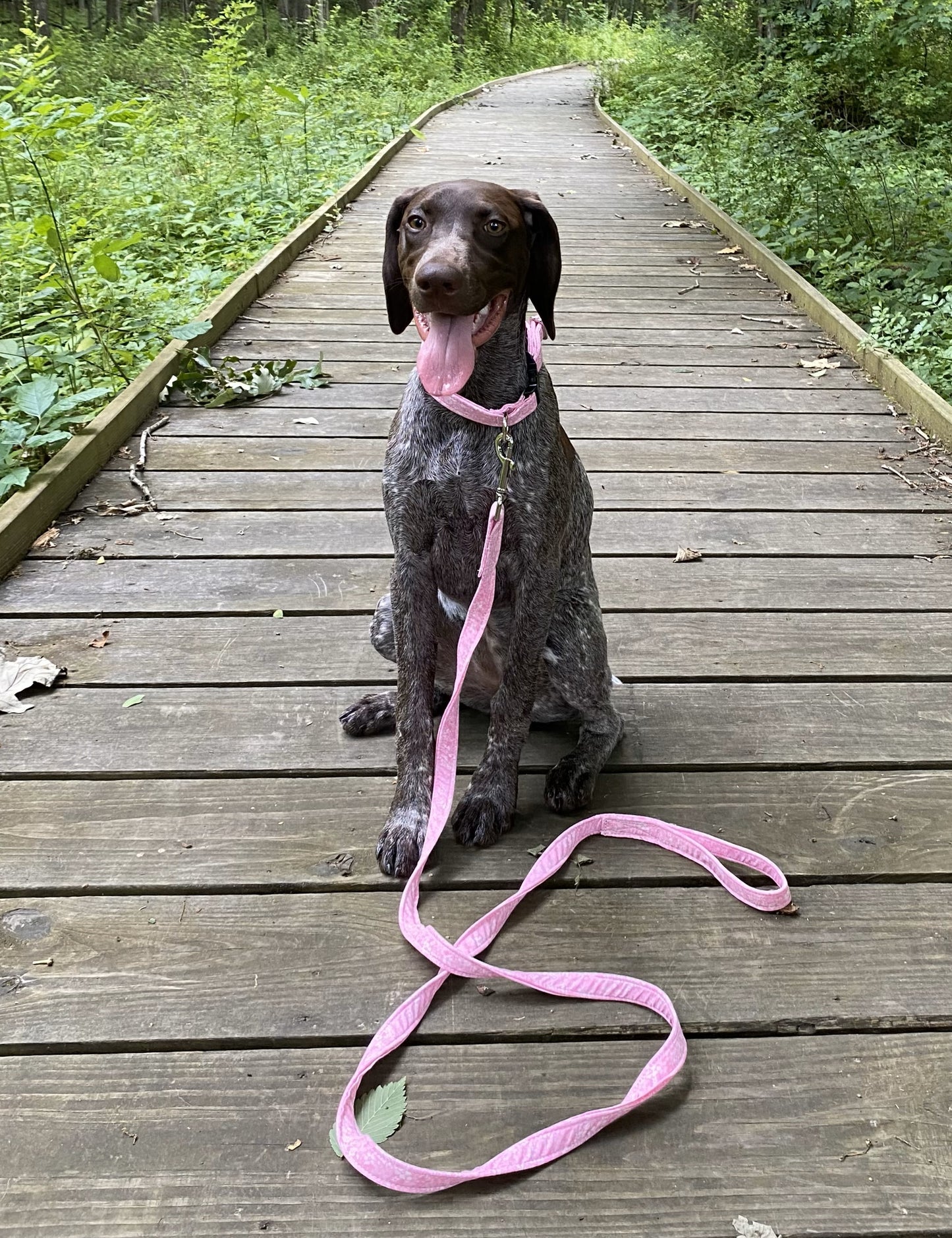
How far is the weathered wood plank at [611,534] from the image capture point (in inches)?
146

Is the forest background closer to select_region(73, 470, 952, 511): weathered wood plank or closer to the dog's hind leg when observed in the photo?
select_region(73, 470, 952, 511): weathered wood plank

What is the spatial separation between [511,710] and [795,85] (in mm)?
10911

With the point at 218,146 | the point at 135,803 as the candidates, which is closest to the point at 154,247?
the point at 218,146

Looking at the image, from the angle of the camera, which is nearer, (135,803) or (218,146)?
(135,803)

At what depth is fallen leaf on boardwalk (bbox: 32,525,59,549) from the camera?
3631mm

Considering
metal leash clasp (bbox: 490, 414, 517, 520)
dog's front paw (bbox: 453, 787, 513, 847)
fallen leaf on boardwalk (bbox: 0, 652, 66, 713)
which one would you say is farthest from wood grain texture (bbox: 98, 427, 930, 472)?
dog's front paw (bbox: 453, 787, 513, 847)

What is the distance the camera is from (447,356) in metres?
2.06

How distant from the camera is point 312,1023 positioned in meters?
1.87

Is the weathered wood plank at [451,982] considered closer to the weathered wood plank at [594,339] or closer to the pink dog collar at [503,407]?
the pink dog collar at [503,407]

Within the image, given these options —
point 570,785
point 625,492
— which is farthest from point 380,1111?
point 625,492

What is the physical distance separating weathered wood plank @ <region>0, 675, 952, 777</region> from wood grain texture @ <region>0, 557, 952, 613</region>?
0.48 meters

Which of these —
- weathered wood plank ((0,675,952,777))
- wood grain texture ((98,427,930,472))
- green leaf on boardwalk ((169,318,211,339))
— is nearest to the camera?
weathered wood plank ((0,675,952,777))

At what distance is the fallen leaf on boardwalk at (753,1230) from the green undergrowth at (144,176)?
10.8ft

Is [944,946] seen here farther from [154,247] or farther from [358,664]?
[154,247]
